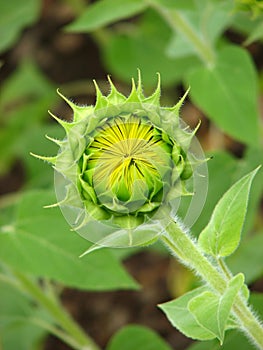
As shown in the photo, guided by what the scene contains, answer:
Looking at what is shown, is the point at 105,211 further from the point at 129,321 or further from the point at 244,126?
the point at 129,321

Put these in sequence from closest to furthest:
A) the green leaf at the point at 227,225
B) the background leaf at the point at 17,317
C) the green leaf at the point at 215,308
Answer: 1. the green leaf at the point at 215,308
2. the green leaf at the point at 227,225
3. the background leaf at the point at 17,317

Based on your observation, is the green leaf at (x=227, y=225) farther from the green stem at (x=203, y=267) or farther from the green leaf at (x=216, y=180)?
the green leaf at (x=216, y=180)

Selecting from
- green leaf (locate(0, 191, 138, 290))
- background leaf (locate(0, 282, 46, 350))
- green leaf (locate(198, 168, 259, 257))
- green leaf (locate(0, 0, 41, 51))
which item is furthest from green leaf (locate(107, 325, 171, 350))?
green leaf (locate(0, 0, 41, 51))

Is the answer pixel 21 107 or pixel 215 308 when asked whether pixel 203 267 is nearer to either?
pixel 215 308

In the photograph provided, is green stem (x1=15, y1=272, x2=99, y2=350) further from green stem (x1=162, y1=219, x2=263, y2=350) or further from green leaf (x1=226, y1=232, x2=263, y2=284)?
green stem (x1=162, y1=219, x2=263, y2=350)

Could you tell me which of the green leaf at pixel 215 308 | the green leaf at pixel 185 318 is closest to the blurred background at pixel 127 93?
the green leaf at pixel 185 318

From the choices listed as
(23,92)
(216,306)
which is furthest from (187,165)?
(23,92)
